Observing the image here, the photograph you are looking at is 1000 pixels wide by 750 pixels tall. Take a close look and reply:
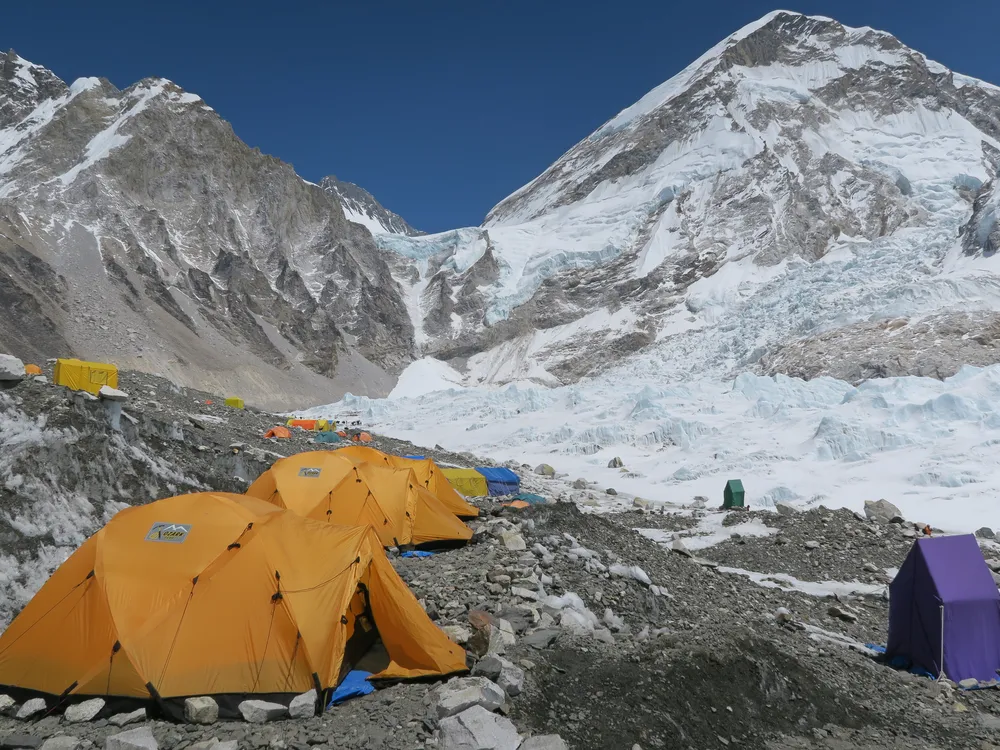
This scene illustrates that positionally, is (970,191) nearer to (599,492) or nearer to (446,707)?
(599,492)

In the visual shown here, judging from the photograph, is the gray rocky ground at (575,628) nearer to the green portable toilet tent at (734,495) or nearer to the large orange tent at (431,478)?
the large orange tent at (431,478)

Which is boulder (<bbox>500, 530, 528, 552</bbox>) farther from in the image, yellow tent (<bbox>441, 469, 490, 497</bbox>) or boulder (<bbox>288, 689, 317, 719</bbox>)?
yellow tent (<bbox>441, 469, 490, 497</bbox>)

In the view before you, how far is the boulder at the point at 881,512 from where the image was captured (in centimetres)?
1639

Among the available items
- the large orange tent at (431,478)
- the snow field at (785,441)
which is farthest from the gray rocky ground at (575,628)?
the snow field at (785,441)

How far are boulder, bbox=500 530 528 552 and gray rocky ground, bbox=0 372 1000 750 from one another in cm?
4

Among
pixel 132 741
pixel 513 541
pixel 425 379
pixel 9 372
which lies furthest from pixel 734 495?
pixel 425 379

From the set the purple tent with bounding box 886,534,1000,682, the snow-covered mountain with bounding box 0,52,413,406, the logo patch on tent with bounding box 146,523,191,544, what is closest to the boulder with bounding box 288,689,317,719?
the logo patch on tent with bounding box 146,523,191,544

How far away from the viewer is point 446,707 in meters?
4.59

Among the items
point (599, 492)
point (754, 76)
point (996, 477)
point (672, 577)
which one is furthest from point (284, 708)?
point (754, 76)

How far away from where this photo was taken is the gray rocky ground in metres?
4.73

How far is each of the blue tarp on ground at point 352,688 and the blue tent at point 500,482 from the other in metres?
13.6

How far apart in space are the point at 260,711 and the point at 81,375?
1048cm

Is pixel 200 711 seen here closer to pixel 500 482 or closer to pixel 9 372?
pixel 9 372

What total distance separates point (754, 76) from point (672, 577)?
A: 159190 mm
